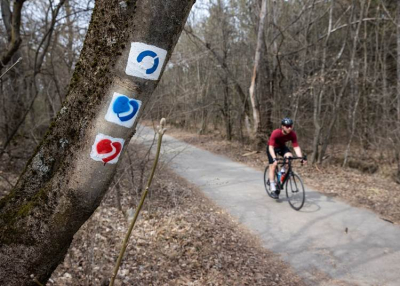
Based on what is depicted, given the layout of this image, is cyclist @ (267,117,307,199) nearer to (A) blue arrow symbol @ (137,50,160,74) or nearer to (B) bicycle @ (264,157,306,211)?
(B) bicycle @ (264,157,306,211)

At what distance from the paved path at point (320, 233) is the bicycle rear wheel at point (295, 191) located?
0.45 feet

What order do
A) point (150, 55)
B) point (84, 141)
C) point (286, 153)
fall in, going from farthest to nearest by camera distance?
1. point (286, 153)
2. point (84, 141)
3. point (150, 55)

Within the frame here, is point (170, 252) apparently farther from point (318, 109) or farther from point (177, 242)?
point (318, 109)

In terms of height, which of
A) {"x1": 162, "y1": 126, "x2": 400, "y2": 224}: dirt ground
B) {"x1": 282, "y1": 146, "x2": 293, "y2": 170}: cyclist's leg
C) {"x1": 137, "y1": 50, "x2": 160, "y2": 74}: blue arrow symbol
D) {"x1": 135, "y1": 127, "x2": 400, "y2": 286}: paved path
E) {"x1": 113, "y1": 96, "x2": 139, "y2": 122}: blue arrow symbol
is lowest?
{"x1": 135, "y1": 127, "x2": 400, "y2": 286}: paved path

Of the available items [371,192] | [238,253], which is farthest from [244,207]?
[371,192]

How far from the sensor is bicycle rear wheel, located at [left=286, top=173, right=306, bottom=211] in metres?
6.84

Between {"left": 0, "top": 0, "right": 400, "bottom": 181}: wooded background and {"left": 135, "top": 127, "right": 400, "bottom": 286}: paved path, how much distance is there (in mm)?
3639

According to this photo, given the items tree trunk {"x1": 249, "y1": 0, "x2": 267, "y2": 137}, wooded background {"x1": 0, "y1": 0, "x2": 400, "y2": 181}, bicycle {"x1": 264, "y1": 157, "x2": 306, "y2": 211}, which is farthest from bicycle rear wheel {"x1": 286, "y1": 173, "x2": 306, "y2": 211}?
tree trunk {"x1": 249, "y1": 0, "x2": 267, "y2": 137}

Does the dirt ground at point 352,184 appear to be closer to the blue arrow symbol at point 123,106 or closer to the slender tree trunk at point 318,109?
the slender tree trunk at point 318,109

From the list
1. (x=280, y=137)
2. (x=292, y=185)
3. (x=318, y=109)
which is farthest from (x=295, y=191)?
(x=318, y=109)

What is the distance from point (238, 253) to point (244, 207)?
6.81 ft

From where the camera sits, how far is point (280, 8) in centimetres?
1333

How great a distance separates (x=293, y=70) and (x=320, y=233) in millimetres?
9245

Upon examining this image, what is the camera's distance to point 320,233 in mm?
5750
